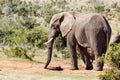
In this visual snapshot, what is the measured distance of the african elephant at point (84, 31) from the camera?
1214 cm

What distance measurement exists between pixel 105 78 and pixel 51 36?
5255 millimetres

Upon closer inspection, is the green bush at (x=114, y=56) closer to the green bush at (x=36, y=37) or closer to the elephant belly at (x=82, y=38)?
the elephant belly at (x=82, y=38)

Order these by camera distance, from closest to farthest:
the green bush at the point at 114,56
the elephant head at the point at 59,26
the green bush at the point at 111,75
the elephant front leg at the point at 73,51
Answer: the green bush at the point at 114,56
the green bush at the point at 111,75
the elephant front leg at the point at 73,51
the elephant head at the point at 59,26

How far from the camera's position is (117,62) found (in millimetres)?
8594

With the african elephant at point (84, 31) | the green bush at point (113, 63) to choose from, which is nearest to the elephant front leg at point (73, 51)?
the african elephant at point (84, 31)

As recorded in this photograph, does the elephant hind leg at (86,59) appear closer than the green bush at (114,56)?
No

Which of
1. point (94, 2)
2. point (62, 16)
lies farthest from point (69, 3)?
point (62, 16)

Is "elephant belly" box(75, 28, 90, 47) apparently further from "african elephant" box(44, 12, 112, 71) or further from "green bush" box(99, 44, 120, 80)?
"green bush" box(99, 44, 120, 80)

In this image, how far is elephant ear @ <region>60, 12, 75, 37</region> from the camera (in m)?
13.2

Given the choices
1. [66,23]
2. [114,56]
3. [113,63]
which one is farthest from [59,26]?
[114,56]

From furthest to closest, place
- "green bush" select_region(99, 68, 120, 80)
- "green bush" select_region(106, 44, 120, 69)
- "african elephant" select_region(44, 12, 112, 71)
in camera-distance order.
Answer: "african elephant" select_region(44, 12, 112, 71), "green bush" select_region(99, 68, 120, 80), "green bush" select_region(106, 44, 120, 69)

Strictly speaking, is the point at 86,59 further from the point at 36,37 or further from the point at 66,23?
the point at 36,37

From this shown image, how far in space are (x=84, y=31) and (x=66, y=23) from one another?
102 cm

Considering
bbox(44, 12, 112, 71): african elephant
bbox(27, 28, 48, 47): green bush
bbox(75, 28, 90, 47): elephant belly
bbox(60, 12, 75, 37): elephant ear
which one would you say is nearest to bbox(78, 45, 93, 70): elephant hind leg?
bbox(44, 12, 112, 71): african elephant
